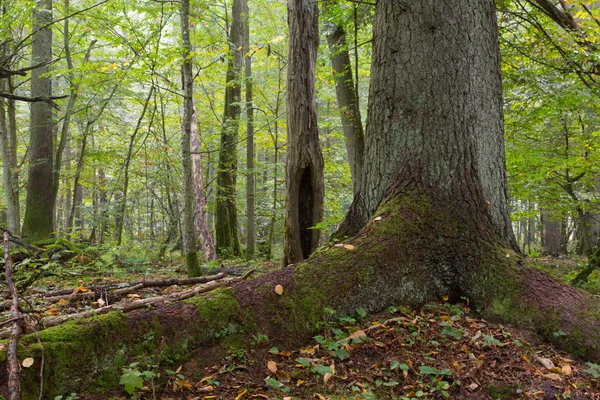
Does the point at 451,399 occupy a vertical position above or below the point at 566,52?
below

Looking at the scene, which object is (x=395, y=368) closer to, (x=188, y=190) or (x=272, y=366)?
(x=272, y=366)

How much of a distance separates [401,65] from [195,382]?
343 centimetres

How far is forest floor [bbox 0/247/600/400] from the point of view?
265 centimetres

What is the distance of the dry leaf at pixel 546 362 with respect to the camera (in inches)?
121

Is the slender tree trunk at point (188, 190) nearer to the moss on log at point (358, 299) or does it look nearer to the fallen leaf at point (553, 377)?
the moss on log at point (358, 299)

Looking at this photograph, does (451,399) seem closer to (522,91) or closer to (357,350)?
(357,350)

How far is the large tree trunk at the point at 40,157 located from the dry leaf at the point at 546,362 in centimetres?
1016

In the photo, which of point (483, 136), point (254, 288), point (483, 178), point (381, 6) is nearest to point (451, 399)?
point (254, 288)

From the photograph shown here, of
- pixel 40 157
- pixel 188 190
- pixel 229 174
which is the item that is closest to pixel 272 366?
pixel 188 190

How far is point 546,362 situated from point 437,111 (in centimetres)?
235

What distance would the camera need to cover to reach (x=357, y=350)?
3094mm

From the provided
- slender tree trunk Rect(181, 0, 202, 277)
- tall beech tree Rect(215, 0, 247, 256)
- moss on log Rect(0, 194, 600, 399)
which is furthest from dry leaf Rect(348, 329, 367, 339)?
tall beech tree Rect(215, 0, 247, 256)

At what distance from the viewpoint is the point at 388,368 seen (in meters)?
2.94

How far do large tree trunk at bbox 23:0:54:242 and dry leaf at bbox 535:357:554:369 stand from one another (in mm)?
10158
